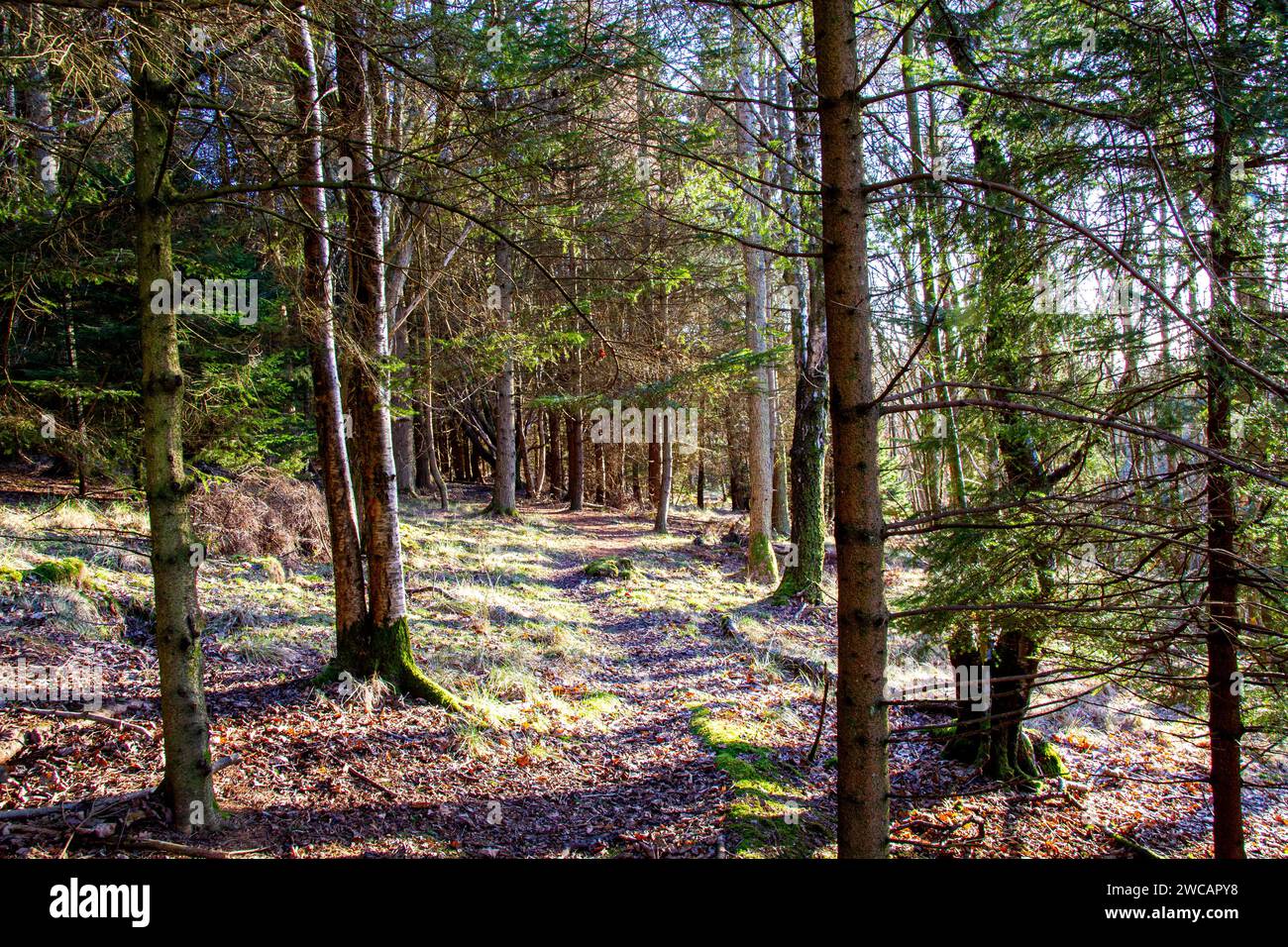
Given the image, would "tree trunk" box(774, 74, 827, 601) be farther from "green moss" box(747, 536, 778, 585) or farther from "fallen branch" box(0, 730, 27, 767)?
"fallen branch" box(0, 730, 27, 767)

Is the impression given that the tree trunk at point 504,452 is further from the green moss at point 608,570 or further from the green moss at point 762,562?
the green moss at point 762,562

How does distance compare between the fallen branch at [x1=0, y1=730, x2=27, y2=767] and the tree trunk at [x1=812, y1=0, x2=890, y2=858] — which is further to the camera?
the fallen branch at [x1=0, y1=730, x2=27, y2=767]

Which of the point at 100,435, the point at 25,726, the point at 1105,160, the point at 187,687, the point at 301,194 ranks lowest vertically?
the point at 25,726

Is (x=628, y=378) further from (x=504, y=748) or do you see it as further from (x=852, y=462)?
(x=852, y=462)

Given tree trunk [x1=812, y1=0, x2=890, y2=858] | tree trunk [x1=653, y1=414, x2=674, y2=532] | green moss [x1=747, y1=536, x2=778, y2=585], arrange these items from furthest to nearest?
1. tree trunk [x1=653, y1=414, x2=674, y2=532]
2. green moss [x1=747, y1=536, x2=778, y2=585]
3. tree trunk [x1=812, y1=0, x2=890, y2=858]

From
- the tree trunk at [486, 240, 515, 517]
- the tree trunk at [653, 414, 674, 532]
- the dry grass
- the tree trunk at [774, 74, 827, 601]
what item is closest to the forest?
the dry grass

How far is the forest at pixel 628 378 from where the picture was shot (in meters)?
2.86

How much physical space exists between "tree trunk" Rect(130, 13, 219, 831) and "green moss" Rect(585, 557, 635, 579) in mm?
9188

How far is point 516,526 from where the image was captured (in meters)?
17.5

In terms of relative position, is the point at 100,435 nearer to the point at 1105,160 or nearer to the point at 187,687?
the point at 187,687

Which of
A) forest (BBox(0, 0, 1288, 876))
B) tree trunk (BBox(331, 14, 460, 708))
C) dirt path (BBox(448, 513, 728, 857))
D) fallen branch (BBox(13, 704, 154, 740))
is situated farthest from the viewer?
tree trunk (BBox(331, 14, 460, 708))

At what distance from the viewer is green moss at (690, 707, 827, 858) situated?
4386mm
